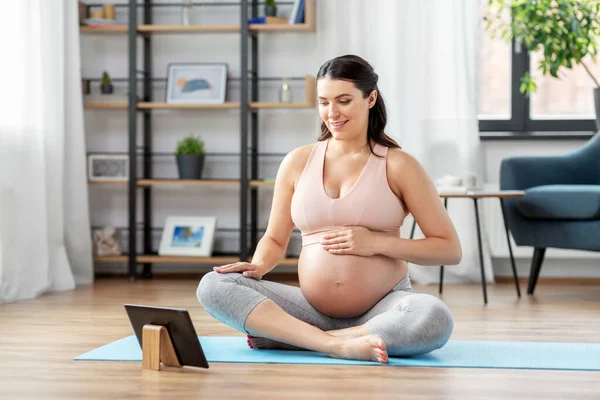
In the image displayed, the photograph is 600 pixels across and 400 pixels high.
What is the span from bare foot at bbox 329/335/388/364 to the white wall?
9.13 ft

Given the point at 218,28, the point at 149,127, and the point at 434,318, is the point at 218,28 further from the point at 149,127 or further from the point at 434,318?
the point at 434,318

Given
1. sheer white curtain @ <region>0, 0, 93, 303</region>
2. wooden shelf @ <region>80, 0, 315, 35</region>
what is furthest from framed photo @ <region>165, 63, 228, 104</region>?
sheer white curtain @ <region>0, 0, 93, 303</region>

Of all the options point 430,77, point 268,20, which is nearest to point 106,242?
point 268,20

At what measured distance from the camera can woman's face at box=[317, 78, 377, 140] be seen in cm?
235

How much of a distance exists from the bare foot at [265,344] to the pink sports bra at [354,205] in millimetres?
285

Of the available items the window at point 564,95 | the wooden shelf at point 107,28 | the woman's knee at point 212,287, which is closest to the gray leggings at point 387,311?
the woman's knee at point 212,287

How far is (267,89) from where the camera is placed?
16.7 feet

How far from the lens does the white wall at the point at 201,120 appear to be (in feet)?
16.6

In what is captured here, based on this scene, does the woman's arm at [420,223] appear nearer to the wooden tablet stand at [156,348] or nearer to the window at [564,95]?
the wooden tablet stand at [156,348]

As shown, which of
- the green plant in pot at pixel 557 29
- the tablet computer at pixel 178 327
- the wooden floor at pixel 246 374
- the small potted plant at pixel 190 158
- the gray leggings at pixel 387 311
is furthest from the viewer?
the small potted plant at pixel 190 158

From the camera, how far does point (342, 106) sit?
2363 millimetres

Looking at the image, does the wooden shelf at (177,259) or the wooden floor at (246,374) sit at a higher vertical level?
the wooden floor at (246,374)

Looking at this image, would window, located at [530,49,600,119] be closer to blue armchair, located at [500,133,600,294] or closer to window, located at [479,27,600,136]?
window, located at [479,27,600,136]

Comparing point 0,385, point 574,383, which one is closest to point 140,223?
point 0,385
